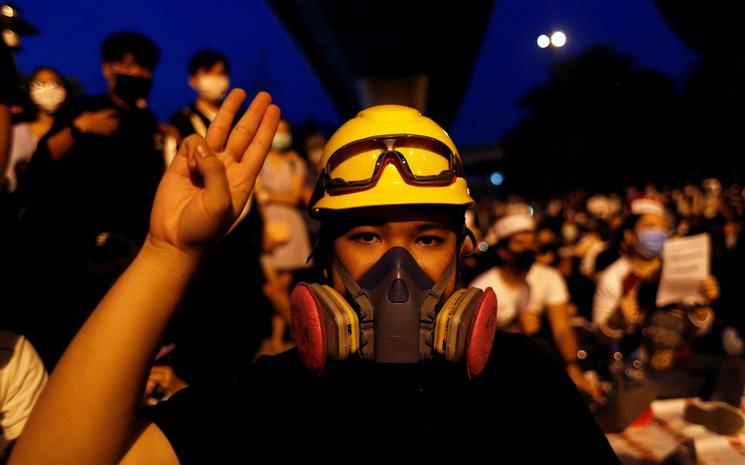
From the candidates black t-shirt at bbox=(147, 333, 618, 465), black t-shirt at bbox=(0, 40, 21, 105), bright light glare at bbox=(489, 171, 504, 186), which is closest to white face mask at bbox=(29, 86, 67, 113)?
black t-shirt at bbox=(0, 40, 21, 105)

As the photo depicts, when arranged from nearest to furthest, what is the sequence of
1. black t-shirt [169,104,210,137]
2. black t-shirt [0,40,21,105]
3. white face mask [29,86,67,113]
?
black t-shirt [0,40,21,105] → black t-shirt [169,104,210,137] → white face mask [29,86,67,113]

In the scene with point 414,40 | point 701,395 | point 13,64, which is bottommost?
point 701,395

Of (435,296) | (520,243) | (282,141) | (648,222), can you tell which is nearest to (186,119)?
(282,141)

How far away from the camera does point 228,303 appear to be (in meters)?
3.91

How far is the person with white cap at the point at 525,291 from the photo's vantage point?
4.77 meters

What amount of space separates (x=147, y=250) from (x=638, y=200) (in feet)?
17.6

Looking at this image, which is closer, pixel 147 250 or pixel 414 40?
pixel 147 250

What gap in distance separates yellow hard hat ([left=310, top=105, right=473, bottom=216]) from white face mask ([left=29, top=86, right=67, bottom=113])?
2.97m

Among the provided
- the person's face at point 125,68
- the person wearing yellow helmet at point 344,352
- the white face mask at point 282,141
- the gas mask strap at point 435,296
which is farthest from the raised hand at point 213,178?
the white face mask at point 282,141

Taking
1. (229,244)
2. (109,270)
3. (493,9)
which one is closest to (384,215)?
(109,270)

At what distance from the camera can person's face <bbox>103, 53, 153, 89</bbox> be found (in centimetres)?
327

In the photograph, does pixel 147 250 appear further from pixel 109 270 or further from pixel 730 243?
pixel 730 243

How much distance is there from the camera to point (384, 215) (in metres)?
1.99

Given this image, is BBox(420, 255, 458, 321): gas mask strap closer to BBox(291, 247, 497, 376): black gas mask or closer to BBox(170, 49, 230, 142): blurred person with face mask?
BBox(291, 247, 497, 376): black gas mask
